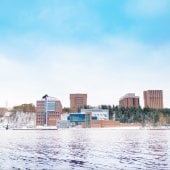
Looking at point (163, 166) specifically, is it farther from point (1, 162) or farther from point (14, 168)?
point (1, 162)

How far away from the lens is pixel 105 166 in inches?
1417

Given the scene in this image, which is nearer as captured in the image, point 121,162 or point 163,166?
point 163,166

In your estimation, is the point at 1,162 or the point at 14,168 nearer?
the point at 14,168

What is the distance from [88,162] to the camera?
3934 cm

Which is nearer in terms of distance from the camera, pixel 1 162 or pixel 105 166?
pixel 105 166

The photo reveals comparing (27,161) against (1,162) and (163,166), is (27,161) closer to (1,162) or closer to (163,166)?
(1,162)

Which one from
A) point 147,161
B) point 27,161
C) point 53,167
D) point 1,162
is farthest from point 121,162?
point 1,162

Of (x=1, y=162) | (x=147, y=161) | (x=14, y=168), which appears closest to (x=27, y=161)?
(x=1, y=162)

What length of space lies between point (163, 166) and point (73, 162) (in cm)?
982

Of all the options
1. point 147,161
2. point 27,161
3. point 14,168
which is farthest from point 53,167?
point 147,161

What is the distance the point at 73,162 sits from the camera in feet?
130

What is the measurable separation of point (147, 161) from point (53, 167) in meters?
10.6

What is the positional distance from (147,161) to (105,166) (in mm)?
5857

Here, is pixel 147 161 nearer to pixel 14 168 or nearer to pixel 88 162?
pixel 88 162
